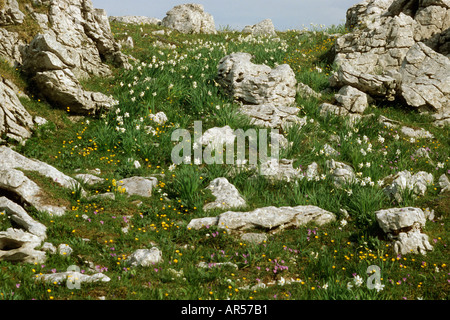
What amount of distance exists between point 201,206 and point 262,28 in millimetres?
21221

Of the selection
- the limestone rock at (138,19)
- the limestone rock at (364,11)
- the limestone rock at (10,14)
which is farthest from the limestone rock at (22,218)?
the limestone rock at (138,19)

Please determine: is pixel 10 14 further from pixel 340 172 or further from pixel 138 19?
pixel 138 19

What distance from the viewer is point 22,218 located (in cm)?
795

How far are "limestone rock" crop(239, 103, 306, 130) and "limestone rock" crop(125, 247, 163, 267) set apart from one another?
24.6ft

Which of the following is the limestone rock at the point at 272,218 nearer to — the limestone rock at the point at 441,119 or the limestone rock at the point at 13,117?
the limestone rock at the point at 13,117

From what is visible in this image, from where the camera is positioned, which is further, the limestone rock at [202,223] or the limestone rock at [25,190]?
the limestone rock at [202,223]

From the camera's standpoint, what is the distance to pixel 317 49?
23.0 meters

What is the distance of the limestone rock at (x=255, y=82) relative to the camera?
621 inches

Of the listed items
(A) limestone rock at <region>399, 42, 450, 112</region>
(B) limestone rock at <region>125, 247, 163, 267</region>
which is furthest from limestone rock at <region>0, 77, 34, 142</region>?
(A) limestone rock at <region>399, 42, 450, 112</region>

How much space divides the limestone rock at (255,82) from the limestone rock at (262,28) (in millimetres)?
11702

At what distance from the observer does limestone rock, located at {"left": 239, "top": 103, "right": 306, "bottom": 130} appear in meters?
14.5

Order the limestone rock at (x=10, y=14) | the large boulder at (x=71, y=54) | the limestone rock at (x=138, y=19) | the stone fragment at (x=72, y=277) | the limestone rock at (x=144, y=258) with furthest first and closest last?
the limestone rock at (x=138, y=19) → the limestone rock at (x=10, y=14) → the large boulder at (x=71, y=54) → the limestone rock at (x=144, y=258) → the stone fragment at (x=72, y=277)

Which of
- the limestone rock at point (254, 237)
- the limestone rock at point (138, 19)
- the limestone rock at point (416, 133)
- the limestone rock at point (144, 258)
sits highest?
the limestone rock at point (138, 19)
